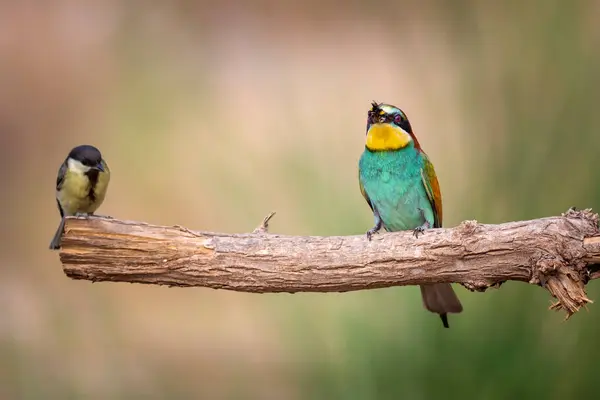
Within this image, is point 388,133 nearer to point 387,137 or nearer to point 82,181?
point 387,137

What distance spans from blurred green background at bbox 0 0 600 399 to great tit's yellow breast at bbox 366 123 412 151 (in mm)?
343

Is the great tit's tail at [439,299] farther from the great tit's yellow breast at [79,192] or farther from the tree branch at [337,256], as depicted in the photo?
the great tit's yellow breast at [79,192]

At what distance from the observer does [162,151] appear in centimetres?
351

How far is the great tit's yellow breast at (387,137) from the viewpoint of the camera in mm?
2053

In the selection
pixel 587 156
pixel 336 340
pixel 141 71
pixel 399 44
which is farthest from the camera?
pixel 141 71

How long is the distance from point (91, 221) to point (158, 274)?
0.16 metres

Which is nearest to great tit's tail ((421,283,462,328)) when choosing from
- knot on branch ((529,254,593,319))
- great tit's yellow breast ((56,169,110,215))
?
knot on branch ((529,254,593,319))

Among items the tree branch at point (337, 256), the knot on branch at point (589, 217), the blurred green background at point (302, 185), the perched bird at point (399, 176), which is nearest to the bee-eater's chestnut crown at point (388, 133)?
the perched bird at point (399, 176)

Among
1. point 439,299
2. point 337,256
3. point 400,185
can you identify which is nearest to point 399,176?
point 400,185

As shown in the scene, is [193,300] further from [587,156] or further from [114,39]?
[587,156]

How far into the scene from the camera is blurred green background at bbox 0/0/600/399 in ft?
7.28

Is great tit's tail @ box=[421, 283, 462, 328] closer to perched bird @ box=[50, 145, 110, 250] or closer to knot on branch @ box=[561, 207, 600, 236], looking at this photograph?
knot on branch @ box=[561, 207, 600, 236]

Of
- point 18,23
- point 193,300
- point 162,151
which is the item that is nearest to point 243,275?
point 162,151

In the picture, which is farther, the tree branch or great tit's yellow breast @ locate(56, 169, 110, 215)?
great tit's yellow breast @ locate(56, 169, 110, 215)
